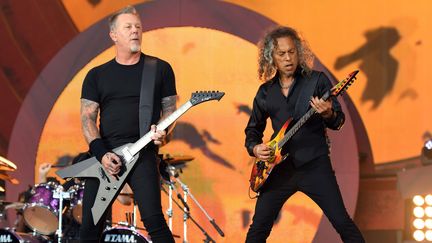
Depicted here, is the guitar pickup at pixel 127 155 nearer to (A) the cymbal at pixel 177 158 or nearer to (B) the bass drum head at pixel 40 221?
(A) the cymbal at pixel 177 158

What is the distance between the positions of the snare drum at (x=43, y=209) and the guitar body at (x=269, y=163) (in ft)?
9.66

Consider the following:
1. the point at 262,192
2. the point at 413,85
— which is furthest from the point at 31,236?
the point at 413,85

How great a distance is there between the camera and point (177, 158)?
7512mm

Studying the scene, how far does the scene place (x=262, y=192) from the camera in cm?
513

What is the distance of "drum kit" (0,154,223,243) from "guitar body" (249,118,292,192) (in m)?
1.99

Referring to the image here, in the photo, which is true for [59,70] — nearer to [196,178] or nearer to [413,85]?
[196,178]

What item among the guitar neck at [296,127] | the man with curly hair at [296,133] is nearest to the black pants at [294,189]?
the man with curly hair at [296,133]

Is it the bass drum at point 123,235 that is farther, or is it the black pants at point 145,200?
the bass drum at point 123,235

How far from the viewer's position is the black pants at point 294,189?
16.3 feet

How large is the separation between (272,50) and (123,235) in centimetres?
240

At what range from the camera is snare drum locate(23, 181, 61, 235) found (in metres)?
7.78

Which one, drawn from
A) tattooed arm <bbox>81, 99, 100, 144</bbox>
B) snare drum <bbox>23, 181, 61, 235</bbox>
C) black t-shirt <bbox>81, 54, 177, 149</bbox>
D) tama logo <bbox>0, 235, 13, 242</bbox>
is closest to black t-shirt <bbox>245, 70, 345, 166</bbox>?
black t-shirt <bbox>81, 54, 177, 149</bbox>

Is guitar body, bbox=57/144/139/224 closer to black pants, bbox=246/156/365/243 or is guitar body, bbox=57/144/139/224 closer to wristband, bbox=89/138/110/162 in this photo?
wristband, bbox=89/138/110/162

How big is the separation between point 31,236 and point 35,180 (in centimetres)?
94
